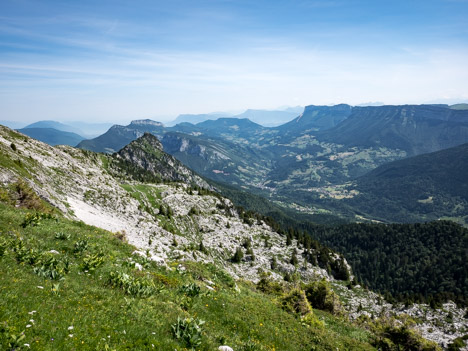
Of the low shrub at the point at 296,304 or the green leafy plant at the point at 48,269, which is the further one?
the low shrub at the point at 296,304

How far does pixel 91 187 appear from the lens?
253 ft

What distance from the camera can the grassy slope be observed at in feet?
33.2

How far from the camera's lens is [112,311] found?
12.7 meters

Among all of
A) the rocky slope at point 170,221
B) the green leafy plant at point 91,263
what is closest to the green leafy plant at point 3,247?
the green leafy plant at point 91,263

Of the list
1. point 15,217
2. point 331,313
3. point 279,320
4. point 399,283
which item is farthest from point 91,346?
point 399,283

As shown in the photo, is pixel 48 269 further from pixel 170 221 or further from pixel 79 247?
pixel 170 221

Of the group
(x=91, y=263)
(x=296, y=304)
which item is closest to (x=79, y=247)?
(x=91, y=263)

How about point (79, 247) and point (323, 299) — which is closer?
point (79, 247)

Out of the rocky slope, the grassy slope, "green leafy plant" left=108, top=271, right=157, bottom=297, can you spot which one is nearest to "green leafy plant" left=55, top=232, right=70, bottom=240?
the grassy slope

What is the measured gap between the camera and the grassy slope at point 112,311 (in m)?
10.1

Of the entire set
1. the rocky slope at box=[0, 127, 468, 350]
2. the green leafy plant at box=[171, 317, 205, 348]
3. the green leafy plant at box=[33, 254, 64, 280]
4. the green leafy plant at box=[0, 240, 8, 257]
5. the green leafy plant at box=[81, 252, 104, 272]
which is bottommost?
the rocky slope at box=[0, 127, 468, 350]

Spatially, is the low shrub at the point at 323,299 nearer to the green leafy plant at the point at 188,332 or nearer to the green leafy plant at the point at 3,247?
the green leafy plant at the point at 188,332

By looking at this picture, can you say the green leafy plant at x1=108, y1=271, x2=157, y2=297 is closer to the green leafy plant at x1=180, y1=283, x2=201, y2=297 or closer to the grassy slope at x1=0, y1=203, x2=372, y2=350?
the grassy slope at x1=0, y1=203, x2=372, y2=350

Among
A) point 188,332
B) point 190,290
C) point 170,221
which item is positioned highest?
point 188,332
